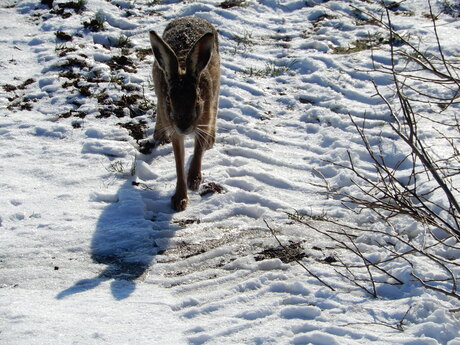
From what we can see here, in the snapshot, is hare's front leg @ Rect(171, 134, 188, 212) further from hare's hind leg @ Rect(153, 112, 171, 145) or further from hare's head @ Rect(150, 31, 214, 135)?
hare's hind leg @ Rect(153, 112, 171, 145)

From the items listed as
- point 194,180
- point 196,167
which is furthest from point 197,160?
point 194,180

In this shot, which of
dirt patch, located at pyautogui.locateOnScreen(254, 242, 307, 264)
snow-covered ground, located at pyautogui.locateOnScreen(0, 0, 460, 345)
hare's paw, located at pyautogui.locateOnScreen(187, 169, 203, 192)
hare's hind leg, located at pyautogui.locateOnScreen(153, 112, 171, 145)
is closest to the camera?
snow-covered ground, located at pyautogui.locateOnScreen(0, 0, 460, 345)

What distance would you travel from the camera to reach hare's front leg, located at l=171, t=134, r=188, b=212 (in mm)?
4828

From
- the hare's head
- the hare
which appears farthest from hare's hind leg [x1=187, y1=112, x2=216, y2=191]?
the hare's head

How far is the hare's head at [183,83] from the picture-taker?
4.35 metres

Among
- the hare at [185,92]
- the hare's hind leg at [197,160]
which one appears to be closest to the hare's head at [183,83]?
the hare at [185,92]

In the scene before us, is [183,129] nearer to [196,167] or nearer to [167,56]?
[167,56]

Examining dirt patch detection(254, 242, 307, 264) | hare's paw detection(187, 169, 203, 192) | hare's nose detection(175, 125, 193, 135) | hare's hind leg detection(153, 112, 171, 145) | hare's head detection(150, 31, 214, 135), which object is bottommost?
dirt patch detection(254, 242, 307, 264)

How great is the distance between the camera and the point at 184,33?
5.75 m

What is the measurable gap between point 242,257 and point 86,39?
16.6ft

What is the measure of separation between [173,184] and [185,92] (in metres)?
1.19

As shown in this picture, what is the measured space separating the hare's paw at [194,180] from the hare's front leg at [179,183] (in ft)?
0.79

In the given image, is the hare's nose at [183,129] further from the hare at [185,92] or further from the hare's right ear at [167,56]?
the hare's right ear at [167,56]

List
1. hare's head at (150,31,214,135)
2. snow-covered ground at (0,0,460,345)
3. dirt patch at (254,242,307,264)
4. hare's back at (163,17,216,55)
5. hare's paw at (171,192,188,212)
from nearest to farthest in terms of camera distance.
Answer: snow-covered ground at (0,0,460,345), dirt patch at (254,242,307,264), hare's head at (150,31,214,135), hare's paw at (171,192,188,212), hare's back at (163,17,216,55)
